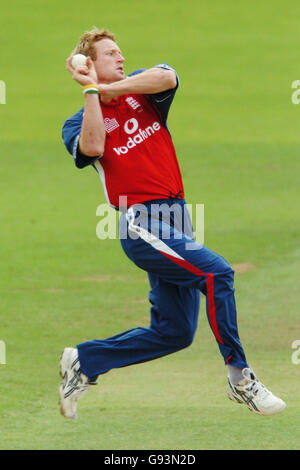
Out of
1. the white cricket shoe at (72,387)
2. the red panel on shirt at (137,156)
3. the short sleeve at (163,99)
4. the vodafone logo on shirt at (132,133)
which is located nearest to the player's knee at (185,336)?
the white cricket shoe at (72,387)

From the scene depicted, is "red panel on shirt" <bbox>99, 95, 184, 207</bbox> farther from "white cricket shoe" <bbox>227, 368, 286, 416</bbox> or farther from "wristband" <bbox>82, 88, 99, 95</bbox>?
"white cricket shoe" <bbox>227, 368, 286, 416</bbox>

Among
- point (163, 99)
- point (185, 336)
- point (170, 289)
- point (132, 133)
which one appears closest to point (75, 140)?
point (132, 133)

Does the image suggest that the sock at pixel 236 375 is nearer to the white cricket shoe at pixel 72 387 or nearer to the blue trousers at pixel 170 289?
the blue trousers at pixel 170 289

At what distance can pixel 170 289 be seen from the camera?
6.17m

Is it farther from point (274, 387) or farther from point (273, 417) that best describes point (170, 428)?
point (274, 387)

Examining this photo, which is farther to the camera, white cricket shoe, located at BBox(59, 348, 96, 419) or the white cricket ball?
white cricket shoe, located at BBox(59, 348, 96, 419)

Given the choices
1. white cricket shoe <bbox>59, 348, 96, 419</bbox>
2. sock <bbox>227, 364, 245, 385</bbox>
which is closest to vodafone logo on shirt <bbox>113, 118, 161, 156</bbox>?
white cricket shoe <bbox>59, 348, 96, 419</bbox>

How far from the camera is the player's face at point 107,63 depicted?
619 centimetres

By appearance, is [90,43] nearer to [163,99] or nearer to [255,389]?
[163,99]

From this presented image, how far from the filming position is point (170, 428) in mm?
6516

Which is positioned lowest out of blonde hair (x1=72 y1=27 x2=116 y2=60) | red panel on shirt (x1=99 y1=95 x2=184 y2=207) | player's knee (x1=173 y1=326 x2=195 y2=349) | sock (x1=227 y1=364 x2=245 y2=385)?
sock (x1=227 y1=364 x2=245 y2=385)

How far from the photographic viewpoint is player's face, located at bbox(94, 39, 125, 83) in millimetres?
6191

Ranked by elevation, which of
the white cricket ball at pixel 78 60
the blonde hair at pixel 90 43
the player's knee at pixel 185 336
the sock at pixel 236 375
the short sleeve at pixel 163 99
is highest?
the blonde hair at pixel 90 43

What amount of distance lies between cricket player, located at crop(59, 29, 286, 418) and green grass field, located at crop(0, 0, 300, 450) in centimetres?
50
